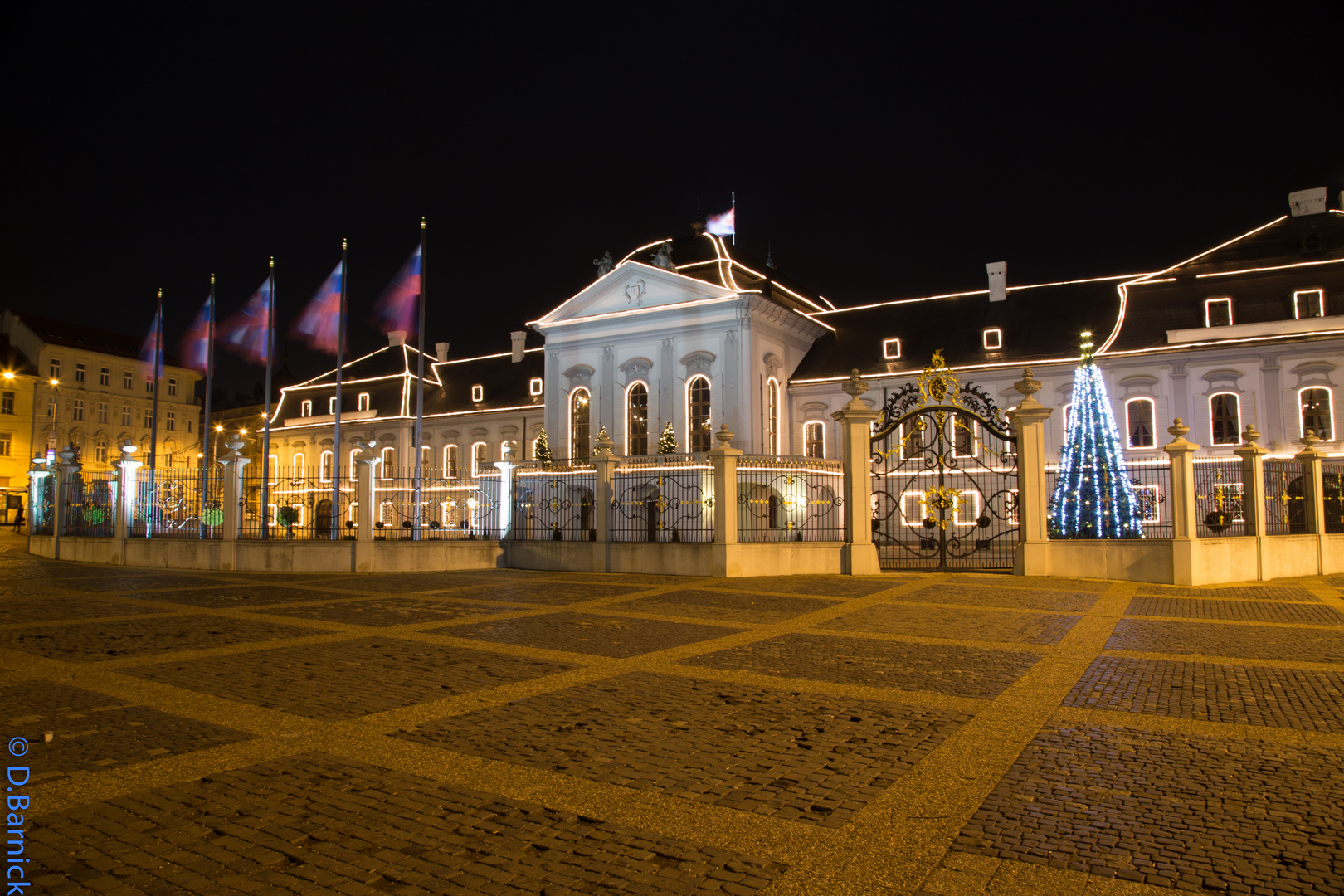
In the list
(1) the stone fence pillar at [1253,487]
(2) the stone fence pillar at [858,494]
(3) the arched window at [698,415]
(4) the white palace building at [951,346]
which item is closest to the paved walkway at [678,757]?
(2) the stone fence pillar at [858,494]

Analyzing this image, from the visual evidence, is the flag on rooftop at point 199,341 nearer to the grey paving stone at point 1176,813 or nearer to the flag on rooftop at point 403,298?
the flag on rooftop at point 403,298

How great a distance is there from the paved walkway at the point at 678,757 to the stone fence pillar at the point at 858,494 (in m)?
6.42

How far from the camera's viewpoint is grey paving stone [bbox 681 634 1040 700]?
6.58 meters

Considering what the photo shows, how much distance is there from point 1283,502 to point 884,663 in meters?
13.8

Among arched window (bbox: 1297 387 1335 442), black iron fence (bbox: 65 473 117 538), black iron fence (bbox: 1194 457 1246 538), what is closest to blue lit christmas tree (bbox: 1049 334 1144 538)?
black iron fence (bbox: 1194 457 1246 538)

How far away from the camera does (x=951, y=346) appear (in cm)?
3625

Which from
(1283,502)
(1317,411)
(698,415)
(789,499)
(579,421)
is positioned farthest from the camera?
(579,421)

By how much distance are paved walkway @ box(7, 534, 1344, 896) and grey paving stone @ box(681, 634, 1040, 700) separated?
0.05 m

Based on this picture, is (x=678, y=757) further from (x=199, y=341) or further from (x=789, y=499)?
(x=199, y=341)

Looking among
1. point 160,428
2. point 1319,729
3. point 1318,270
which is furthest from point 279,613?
point 160,428

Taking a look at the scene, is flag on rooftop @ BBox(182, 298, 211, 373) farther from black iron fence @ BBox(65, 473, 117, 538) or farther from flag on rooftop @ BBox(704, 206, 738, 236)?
flag on rooftop @ BBox(704, 206, 738, 236)

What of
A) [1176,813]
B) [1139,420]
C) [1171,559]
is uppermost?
[1139,420]

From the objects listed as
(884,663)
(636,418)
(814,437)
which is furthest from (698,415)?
(884,663)

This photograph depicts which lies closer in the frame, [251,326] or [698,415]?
[251,326]
